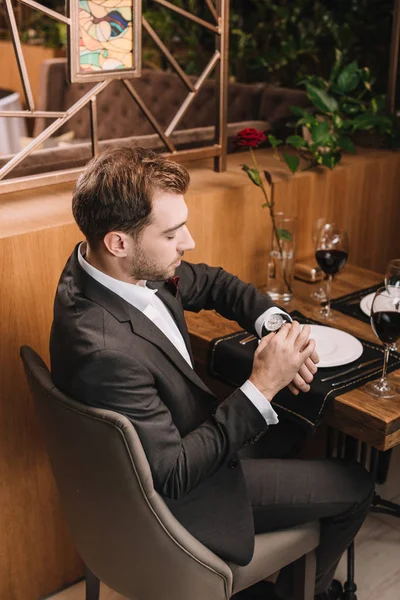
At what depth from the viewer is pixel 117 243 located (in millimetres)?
1529

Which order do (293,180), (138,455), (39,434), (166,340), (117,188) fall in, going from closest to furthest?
1. (138,455)
2. (117,188)
3. (166,340)
4. (39,434)
5. (293,180)

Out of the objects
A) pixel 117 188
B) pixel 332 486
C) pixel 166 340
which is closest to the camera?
pixel 117 188

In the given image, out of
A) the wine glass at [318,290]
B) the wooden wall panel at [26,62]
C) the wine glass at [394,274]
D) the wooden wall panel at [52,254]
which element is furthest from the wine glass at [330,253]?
the wooden wall panel at [26,62]

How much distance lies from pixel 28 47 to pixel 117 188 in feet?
16.8

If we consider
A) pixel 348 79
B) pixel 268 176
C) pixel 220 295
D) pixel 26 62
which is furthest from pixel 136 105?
pixel 220 295

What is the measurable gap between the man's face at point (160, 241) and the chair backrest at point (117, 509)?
304 mm

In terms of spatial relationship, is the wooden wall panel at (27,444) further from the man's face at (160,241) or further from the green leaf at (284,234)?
the green leaf at (284,234)

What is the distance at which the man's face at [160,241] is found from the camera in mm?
1534

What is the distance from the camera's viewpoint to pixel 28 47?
6102 millimetres

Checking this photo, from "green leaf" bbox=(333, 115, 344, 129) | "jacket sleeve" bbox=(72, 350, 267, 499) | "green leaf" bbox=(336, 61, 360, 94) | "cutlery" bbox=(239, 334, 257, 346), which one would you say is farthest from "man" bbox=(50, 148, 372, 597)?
"green leaf" bbox=(336, 61, 360, 94)

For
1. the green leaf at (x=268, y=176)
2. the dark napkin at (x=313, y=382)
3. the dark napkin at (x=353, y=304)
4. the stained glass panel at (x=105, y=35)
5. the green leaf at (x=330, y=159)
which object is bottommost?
the dark napkin at (x=313, y=382)

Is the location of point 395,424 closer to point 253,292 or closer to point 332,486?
point 332,486

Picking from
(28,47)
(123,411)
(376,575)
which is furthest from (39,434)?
(28,47)

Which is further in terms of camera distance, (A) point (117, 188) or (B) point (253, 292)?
(B) point (253, 292)
